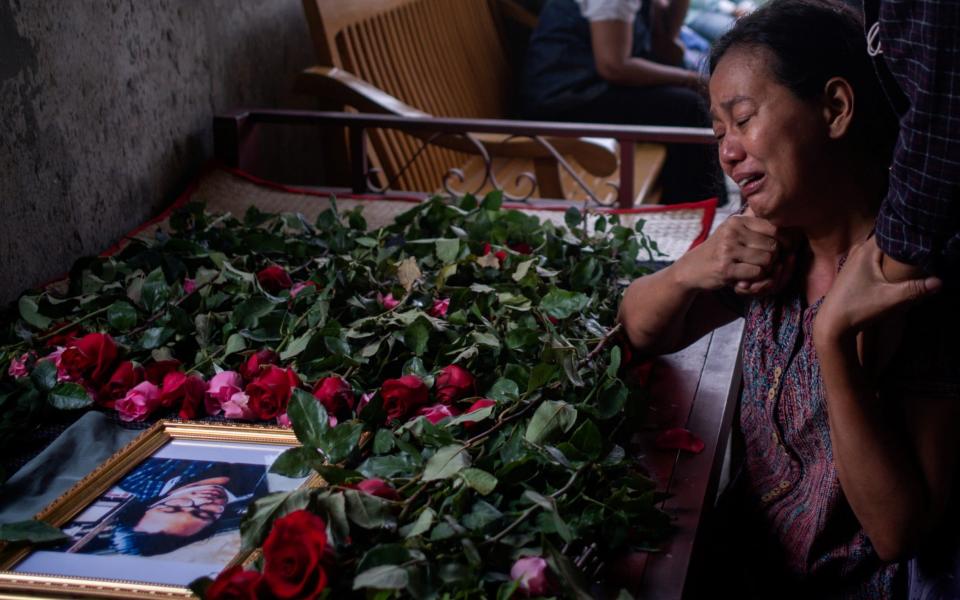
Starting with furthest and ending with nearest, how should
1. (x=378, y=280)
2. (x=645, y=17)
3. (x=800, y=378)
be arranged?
(x=645, y=17) → (x=378, y=280) → (x=800, y=378)

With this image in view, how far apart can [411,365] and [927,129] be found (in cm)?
68

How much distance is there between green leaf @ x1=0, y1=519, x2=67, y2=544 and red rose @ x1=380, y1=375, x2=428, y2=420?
36 centimetres

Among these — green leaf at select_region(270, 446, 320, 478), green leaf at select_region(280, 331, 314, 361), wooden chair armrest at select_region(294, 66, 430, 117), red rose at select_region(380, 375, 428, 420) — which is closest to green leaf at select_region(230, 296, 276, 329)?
green leaf at select_region(280, 331, 314, 361)

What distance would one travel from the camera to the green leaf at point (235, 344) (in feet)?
4.49

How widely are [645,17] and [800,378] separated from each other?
285 centimetres

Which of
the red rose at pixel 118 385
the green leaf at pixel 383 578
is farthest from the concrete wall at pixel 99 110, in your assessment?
the green leaf at pixel 383 578

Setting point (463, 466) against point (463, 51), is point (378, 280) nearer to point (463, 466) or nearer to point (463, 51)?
point (463, 466)

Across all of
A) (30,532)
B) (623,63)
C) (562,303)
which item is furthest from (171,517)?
(623,63)

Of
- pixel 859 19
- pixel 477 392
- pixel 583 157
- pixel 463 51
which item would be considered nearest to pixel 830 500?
pixel 477 392

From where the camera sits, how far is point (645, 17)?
381 cm

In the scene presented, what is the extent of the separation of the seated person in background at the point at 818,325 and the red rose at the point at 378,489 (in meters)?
0.46

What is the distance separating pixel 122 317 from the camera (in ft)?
4.76

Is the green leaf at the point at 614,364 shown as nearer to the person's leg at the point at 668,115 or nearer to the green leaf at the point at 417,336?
the green leaf at the point at 417,336

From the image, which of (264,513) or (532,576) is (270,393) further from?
(532,576)
